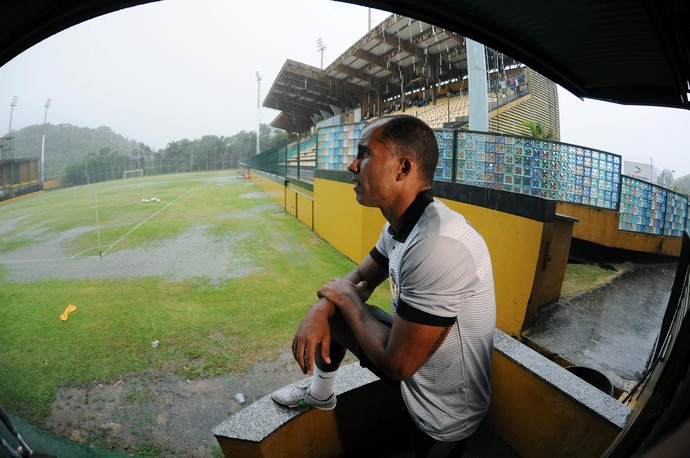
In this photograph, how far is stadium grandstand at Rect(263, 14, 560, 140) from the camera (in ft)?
24.3

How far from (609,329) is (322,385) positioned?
3.14 meters

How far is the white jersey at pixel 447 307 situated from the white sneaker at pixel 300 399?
19.6 inches

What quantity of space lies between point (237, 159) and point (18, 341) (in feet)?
194

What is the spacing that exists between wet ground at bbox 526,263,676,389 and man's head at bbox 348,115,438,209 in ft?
8.03

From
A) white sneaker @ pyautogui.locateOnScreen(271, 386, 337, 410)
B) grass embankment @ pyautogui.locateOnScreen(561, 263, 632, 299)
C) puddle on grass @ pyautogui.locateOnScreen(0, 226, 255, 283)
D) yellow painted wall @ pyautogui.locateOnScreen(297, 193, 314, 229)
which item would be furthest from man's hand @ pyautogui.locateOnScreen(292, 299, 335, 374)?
yellow painted wall @ pyautogui.locateOnScreen(297, 193, 314, 229)

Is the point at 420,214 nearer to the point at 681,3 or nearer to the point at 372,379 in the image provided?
the point at 681,3

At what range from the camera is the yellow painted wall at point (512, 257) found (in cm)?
314

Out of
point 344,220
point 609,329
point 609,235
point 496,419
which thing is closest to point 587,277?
point 609,235

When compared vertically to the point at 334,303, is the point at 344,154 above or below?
above

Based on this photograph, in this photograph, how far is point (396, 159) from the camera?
1.24 meters

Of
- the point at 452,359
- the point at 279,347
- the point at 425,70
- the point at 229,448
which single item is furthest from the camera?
the point at 425,70

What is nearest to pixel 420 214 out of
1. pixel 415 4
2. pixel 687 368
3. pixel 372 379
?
pixel 687 368

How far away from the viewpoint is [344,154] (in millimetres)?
7238

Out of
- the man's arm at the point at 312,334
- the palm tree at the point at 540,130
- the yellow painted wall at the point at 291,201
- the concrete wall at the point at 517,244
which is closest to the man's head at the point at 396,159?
the man's arm at the point at 312,334
